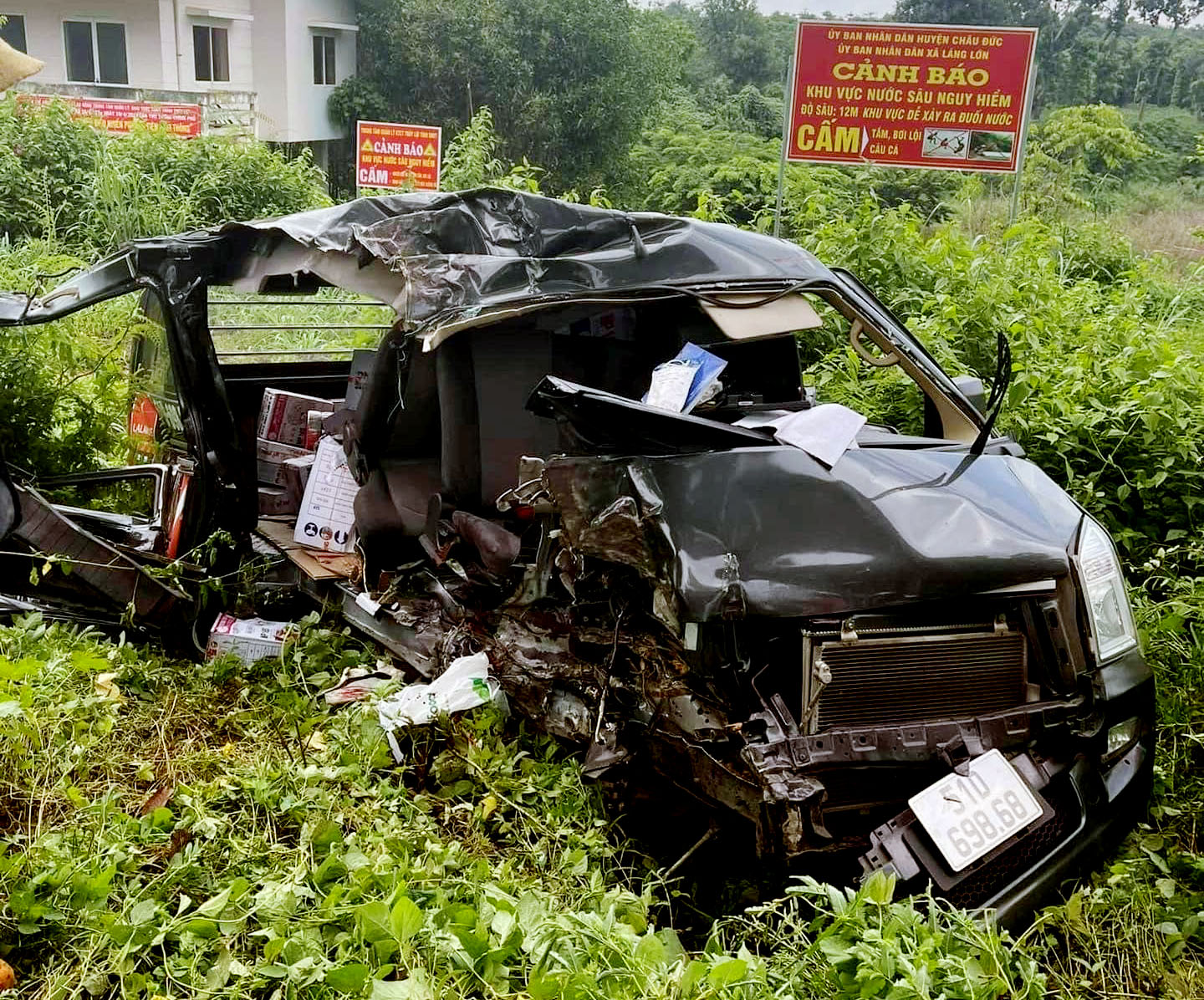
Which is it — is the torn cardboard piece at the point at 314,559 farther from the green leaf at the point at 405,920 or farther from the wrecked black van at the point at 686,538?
the green leaf at the point at 405,920

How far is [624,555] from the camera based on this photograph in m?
2.78

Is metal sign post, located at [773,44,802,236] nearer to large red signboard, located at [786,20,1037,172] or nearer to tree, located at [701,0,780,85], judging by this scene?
large red signboard, located at [786,20,1037,172]

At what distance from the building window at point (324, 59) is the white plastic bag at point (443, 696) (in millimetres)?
23815

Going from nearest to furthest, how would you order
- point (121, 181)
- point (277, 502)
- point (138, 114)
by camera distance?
1. point (277, 502)
2. point (121, 181)
3. point (138, 114)

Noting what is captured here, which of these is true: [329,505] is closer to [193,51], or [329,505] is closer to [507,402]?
[507,402]

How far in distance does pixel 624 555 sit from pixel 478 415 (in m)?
1.17

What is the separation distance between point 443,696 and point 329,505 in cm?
161

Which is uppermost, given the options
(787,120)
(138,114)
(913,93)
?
(913,93)

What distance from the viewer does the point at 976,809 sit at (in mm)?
2635

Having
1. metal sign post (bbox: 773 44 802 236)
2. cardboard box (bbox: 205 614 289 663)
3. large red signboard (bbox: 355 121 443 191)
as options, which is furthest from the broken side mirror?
large red signboard (bbox: 355 121 443 191)

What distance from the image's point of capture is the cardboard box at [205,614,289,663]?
13.4 ft

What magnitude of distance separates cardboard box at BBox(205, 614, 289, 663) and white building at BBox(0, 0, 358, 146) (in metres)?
19.1

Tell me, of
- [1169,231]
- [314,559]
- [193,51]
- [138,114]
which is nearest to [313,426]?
[314,559]

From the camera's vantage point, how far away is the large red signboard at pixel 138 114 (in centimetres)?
1859
